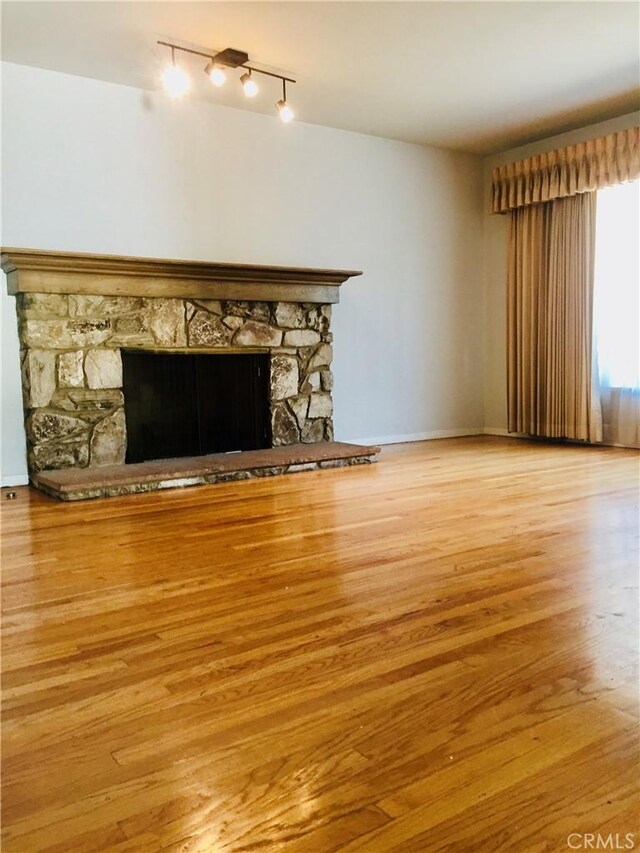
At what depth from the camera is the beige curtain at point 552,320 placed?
502 cm

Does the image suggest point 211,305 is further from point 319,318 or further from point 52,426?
point 52,426

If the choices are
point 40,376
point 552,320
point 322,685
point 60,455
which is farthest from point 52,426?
point 552,320

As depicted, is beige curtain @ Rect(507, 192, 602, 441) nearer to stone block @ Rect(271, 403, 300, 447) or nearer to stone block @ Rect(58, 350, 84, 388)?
stone block @ Rect(271, 403, 300, 447)

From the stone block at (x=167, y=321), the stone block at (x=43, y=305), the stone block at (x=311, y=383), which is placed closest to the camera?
the stone block at (x=43, y=305)

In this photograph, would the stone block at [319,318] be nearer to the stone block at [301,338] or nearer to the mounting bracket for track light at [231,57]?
the stone block at [301,338]

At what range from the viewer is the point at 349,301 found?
5184 millimetres

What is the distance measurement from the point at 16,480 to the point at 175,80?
246 cm

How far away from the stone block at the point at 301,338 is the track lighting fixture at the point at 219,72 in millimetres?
1350

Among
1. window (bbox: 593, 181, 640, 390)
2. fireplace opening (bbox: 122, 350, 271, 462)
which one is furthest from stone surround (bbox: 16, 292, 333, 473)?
window (bbox: 593, 181, 640, 390)

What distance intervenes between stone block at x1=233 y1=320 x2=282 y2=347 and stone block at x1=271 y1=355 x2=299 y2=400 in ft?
0.38

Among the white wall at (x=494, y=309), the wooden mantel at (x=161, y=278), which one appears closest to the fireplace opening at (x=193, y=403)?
the wooden mantel at (x=161, y=278)

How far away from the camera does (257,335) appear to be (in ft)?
14.7

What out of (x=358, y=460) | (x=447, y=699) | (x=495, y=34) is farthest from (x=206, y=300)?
(x=447, y=699)

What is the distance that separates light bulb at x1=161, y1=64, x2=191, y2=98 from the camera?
3801 mm
